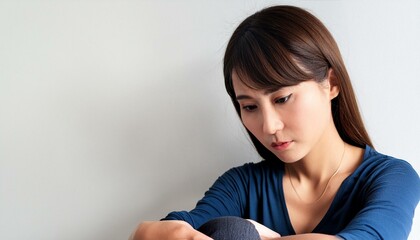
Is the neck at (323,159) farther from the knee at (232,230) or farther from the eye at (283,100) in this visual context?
the knee at (232,230)

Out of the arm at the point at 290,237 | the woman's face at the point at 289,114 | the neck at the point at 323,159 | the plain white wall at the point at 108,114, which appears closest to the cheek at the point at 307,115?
the woman's face at the point at 289,114

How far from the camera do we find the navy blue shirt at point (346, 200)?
3.26 ft

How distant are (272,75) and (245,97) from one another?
9 cm

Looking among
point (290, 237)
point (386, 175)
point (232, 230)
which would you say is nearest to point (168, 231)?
point (232, 230)

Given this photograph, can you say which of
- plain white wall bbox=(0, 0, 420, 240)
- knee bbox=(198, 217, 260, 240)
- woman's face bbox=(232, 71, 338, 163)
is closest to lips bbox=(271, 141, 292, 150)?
woman's face bbox=(232, 71, 338, 163)

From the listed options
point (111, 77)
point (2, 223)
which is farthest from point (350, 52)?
point (2, 223)

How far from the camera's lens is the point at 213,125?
1524 mm

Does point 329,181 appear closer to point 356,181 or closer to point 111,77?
point 356,181

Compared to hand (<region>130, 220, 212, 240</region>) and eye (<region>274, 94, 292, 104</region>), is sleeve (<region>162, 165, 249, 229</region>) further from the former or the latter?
eye (<region>274, 94, 292, 104</region>)

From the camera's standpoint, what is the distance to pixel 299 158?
1185 millimetres

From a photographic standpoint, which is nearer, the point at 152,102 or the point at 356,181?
the point at 356,181

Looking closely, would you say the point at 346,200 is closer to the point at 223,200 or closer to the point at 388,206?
the point at 388,206

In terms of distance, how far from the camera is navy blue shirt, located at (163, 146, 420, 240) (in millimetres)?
993

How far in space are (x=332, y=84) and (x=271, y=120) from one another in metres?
0.18
